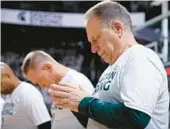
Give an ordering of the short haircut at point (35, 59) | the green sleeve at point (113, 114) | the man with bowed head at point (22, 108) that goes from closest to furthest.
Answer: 1. the green sleeve at point (113, 114)
2. the short haircut at point (35, 59)
3. the man with bowed head at point (22, 108)

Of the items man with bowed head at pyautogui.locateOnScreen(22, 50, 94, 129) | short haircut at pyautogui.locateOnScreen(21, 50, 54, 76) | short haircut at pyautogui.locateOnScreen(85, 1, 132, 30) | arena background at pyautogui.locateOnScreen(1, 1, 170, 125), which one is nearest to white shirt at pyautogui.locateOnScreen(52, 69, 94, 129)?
man with bowed head at pyautogui.locateOnScreen(22, 50, 94, 129)

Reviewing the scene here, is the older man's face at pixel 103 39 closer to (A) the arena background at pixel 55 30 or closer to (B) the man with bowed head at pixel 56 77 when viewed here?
(B) the man with bowed head at pixel 56 77

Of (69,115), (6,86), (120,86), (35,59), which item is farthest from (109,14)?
(6,86)

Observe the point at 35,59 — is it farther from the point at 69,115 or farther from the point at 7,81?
the point at 69,115

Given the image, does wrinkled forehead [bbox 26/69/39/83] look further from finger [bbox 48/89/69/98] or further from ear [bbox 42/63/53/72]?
finger [bbox 48/89/69/98]

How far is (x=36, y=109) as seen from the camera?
2.20m

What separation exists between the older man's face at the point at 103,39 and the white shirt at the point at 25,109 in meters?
1.07

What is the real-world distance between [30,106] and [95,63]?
5.71m

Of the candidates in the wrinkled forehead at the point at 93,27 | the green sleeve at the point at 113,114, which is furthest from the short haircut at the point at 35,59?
the green sleeve at the point at 113,114

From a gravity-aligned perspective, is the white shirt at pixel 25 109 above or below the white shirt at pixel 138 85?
below

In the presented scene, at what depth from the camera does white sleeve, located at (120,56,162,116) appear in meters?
0.93

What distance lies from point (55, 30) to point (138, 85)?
8193mm

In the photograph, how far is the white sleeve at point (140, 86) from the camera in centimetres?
93

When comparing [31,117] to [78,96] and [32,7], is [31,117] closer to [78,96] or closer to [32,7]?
[78,96]
